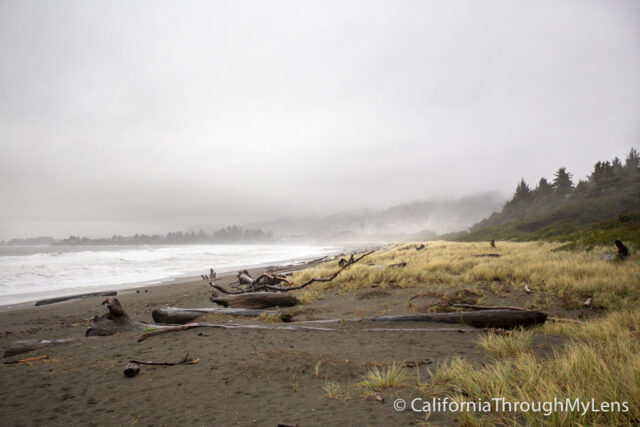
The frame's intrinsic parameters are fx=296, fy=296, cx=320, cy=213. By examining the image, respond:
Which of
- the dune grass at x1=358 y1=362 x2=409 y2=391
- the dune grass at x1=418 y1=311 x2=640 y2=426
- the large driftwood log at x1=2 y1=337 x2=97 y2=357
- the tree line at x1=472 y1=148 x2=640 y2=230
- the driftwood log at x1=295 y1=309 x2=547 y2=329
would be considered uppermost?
the tree line at x1=472 y1=148 x2=640 y2=230

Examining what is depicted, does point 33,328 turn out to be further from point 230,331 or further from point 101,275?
point 101,275

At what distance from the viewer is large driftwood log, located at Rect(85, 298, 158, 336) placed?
6.32 meters

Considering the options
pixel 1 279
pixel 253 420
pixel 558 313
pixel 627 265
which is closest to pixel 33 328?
pixel 253 420

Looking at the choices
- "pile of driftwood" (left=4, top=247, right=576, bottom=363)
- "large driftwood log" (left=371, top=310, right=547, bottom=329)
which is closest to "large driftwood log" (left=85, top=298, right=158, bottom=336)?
"pile of driftwood" (left=4, top=247, right=576, bottom=363)

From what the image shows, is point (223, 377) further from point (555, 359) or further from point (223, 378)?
point (555, 359)

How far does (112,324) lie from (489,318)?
314 inches

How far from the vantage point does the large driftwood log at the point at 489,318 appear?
585 centimetres

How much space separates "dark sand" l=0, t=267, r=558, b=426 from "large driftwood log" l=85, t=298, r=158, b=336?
710 mm

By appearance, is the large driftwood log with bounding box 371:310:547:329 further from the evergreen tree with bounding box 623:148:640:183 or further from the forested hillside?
the evergreen tree with bounding box 623:148:640:183

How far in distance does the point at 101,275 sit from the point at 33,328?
16872 millimetres

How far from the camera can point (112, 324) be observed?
254 inches

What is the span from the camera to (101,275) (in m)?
23.0

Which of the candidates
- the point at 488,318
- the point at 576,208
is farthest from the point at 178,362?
the point at 576,208

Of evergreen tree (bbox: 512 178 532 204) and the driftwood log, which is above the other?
evergreen tree (bbox: 512 178 532 204)
